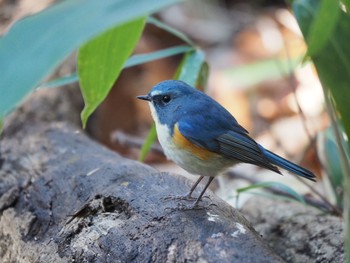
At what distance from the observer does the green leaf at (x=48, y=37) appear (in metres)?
1.35

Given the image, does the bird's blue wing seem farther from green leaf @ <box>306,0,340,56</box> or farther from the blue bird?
green leaf @ <box>306,0,340,56</box>

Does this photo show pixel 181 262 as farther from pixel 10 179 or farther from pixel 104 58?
pixel 10 179

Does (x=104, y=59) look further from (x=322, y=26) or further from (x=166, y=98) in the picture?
(x=322, y=26)

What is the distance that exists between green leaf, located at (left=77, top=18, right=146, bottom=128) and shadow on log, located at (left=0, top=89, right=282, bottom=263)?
420 millimetres

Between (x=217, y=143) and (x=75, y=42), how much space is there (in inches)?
53.8

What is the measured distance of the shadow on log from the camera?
2197 millimetres

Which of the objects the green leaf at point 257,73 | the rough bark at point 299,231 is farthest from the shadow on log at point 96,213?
the green leaf at point 257,73

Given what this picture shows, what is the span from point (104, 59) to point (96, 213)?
611 mm

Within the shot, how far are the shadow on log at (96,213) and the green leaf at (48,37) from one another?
935 mm

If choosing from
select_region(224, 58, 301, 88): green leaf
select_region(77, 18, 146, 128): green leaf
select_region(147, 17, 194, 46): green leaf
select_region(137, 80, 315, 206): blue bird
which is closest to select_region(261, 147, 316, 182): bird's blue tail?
select_region(137, 80, 315, 206): blue bird

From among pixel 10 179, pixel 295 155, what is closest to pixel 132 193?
pixel 10 179

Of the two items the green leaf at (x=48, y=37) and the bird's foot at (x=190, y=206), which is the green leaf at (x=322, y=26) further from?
the bird's foot at (x=190, y=206)

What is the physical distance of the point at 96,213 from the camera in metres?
2.57

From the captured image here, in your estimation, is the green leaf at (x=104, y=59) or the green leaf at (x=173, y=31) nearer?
the green leaf at (x=104, y=59)
